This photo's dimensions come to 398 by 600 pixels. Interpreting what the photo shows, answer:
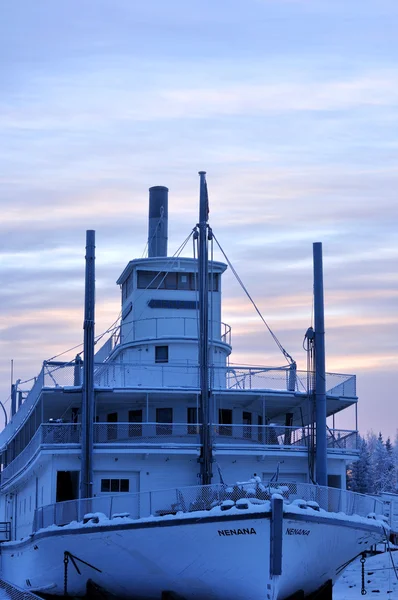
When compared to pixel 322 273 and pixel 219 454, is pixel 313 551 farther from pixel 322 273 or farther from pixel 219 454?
pixel 322 273

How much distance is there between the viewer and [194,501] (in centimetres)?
3136

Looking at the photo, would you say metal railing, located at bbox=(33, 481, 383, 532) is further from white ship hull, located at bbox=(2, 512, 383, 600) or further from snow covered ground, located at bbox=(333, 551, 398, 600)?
snow covered ground, located at bbox=(333, 551, 398, 600)

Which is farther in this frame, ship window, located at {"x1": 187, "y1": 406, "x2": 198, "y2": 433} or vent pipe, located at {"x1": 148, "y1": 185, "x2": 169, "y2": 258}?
vent pipe, located at {"x1": 148, "y1": 185, "x2": 169, "y2": 258}

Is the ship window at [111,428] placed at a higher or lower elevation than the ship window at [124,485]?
higher

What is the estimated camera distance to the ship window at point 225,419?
39906 millimetres

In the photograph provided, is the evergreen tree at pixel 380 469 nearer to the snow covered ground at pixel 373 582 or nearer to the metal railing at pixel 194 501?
the snow covered ground at pixel 373 582

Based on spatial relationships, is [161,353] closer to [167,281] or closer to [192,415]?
[167,281]

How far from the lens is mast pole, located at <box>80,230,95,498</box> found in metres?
35.5

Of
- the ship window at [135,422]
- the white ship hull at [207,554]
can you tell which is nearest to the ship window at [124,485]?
the ship window at [135,422]

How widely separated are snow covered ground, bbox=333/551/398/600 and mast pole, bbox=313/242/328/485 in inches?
299

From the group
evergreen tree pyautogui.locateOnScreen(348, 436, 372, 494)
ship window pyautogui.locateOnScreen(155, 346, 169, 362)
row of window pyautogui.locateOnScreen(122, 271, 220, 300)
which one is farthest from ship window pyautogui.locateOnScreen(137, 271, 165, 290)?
evergreen tree pyautogui.locateOnScreen(348, 436, 372, 494)

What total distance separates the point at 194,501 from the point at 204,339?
8.57m

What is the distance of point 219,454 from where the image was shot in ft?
120

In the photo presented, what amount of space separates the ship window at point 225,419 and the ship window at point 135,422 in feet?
9.19
